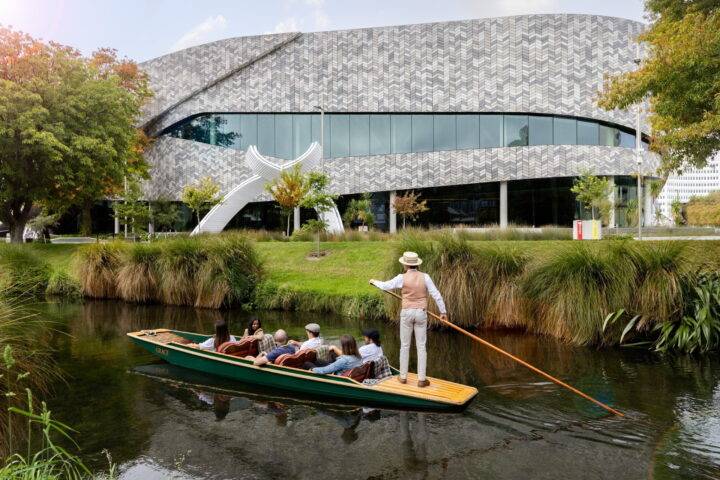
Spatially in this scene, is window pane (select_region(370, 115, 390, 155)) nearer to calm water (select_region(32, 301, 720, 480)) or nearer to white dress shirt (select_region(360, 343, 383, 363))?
calm water (select_region(32, 301, 720, 480))

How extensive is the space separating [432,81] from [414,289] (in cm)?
3375

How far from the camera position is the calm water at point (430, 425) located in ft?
19.0

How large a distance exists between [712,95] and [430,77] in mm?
26449

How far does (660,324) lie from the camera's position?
10633 millimetres

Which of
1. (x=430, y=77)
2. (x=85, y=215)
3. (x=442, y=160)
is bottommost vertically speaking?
(x=85, y=215)

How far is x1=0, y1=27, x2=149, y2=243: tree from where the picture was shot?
24281mm

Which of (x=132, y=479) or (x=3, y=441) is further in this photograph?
(x=132, y=479)

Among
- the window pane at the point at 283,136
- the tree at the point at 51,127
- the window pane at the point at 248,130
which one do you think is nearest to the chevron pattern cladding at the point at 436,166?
the window pane at the point at 248,130

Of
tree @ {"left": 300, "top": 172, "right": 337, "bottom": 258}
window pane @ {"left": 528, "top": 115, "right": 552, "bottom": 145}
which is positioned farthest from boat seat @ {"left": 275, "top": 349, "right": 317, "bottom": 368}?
window pane @ {"left": 528, "top": 115, "right": 552, "bottom": 145}

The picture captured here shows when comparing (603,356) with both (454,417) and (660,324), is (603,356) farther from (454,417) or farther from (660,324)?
(454,417)

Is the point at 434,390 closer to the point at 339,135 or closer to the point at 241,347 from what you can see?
the point at 241,347

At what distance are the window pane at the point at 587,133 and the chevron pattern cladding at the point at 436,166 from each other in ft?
2.03

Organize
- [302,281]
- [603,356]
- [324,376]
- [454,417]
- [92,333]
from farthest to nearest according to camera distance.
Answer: [302,281] < [92,333] < [603,356] < [324,376] < [454,417]

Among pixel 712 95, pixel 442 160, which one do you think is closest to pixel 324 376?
pixel 712 95
